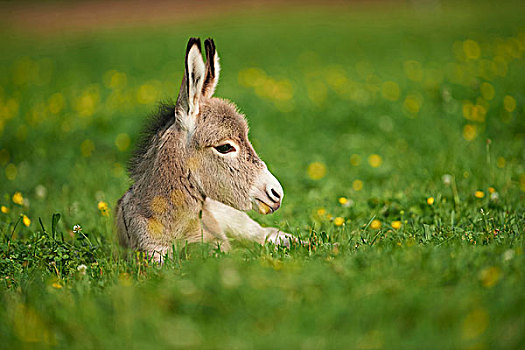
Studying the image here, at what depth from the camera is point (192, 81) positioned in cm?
403

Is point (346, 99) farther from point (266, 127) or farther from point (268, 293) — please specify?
point (268, 293)

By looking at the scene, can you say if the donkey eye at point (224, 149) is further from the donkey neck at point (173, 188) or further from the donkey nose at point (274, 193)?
the donkey nose at point (274, 193)

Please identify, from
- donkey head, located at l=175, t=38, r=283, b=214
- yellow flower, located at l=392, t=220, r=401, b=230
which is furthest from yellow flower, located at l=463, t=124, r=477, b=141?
donkey head, located at l=175, t=38, r=283, b=214

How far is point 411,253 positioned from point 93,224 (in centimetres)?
355

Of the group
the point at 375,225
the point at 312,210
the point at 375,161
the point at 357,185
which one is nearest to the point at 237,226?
the point at 312,210

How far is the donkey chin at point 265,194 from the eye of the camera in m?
4.11

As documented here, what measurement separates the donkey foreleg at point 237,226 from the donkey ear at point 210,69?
982 millimetres

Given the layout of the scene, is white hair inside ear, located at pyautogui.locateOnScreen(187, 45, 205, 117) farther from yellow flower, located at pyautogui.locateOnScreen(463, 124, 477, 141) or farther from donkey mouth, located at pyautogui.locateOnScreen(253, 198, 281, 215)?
yellow flower, located at pyautogui.locateOnScreen(463, 124, 477, 141)

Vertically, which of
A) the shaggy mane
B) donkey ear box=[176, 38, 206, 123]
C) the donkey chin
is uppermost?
donkey ear box=[176, 38, 206, 123]

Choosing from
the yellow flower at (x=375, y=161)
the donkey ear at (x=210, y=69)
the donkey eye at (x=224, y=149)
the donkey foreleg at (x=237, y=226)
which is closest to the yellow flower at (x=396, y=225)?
the donkey foreleg at (x=237, y=226)

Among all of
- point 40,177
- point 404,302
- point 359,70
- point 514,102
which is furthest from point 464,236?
point 359,70

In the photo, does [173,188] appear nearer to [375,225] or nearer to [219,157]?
[219,157]

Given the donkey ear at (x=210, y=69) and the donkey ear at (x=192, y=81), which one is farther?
the donkey ear at (x=210, y=69)

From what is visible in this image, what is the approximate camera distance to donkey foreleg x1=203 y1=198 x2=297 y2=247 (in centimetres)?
459
